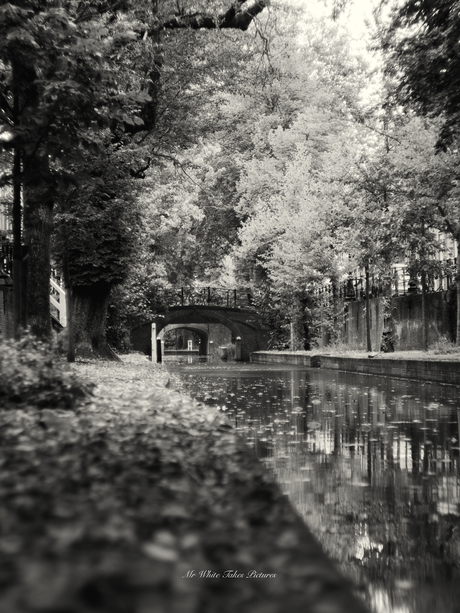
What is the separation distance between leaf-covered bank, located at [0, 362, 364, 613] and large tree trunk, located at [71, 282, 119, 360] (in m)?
19.4

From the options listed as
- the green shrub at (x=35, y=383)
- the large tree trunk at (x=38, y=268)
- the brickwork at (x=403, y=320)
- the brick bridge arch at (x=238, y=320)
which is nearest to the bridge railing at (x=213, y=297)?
the brick bridge arch at (x=238, y=320)

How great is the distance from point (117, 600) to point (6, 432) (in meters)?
2.78

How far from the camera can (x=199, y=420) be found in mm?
6523

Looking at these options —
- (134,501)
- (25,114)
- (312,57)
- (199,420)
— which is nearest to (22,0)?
(25,114)

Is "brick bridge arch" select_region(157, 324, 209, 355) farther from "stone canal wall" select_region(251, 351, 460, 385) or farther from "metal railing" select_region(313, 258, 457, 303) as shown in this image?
"stone canal wall" select_region(251, 351, 460, 385)

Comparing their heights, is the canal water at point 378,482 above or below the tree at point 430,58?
below

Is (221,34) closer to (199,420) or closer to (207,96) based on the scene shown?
(207,96)

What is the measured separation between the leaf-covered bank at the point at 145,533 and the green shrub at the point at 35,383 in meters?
1.41

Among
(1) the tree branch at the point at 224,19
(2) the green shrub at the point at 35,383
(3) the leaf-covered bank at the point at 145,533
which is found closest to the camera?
(3) the leaf-covered bank at the point at 145,533

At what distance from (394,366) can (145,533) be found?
1934 centimetres

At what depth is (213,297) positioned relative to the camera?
176ft

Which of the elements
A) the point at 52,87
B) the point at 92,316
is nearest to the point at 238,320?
the point at 92,316

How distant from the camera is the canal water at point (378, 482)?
13.3 feet

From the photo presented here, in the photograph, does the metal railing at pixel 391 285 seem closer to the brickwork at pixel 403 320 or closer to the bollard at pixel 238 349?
the brickwork at pixel 403 320
